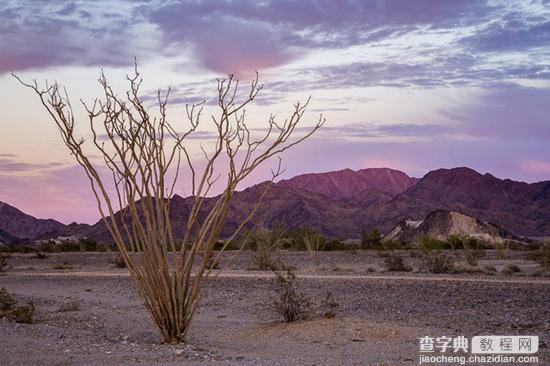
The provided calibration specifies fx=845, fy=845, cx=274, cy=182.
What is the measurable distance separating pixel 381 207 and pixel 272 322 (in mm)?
87953

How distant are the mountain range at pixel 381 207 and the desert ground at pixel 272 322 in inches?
2510

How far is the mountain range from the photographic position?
9588 centimetres

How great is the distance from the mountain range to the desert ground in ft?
209

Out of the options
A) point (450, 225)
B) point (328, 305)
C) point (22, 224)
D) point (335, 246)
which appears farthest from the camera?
point (22, 224)

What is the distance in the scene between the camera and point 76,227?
10512 cm

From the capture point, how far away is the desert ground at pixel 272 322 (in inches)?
494

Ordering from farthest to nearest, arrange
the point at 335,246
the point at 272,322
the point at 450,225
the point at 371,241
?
1. the point at 450,225
2. the point at 371,241
3. the point at 335,246
4. the point at 272,322

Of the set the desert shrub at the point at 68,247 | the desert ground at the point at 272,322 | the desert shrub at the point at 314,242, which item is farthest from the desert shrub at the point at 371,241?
the desert ground at the point at 272,322

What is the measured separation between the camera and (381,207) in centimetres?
10450

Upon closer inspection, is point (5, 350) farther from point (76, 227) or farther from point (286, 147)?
point (76, 227)

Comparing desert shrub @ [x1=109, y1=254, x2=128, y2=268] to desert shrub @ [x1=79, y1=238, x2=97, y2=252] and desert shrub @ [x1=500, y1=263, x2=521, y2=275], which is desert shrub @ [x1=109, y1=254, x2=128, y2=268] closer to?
desert shrub @ [x1=79, y1=238, x2=97, y2=252]

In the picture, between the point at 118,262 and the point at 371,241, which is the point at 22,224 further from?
the point at 118,262

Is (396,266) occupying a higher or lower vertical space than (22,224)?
lower

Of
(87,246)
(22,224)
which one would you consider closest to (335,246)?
(87,246)
